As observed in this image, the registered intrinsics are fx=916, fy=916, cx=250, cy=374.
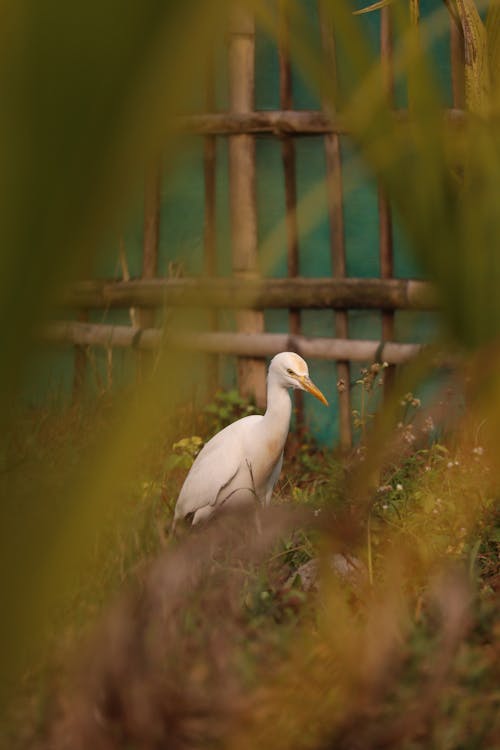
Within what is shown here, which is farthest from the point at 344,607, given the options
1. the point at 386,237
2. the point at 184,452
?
the point at 386,237

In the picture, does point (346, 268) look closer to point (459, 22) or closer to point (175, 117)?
point (459, 22)

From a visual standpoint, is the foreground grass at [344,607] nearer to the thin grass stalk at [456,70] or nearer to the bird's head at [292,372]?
the bird's head at [292,372]

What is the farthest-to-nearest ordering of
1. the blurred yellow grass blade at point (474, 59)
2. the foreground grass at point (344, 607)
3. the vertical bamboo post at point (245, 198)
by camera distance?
the vertical bamboo post at point (245, 198) < the blurred yellow grass blade at point (474, 59) < the foreground grass at point (344, 607)

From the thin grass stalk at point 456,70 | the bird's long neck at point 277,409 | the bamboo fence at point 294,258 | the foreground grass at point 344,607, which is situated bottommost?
the foreground grass at point 344,607

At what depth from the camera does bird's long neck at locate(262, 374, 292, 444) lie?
A: 98.7 inches

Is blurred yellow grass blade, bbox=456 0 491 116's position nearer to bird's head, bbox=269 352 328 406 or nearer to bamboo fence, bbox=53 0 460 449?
bird's head, bbox=269 352 328 406

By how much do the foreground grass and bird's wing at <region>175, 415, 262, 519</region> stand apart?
0.08 metres

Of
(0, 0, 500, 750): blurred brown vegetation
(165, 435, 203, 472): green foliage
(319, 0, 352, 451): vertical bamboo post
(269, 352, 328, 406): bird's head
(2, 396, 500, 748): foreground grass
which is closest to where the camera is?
(0, 0, 500, 750): blurred brown vegetation

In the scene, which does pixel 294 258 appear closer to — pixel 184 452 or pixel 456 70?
pixel 456 70

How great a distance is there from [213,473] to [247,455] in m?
0.11

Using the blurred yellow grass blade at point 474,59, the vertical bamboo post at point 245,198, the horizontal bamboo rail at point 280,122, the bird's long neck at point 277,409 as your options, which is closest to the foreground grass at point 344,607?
the bird's long neck at point 277,409

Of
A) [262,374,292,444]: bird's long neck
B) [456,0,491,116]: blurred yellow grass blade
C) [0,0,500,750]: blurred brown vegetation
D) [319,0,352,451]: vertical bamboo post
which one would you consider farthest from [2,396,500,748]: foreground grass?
[319,0,352,451]: vertical bamboo post

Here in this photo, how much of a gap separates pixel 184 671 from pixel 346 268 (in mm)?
3495

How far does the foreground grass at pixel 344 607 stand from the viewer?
0.72 meters
